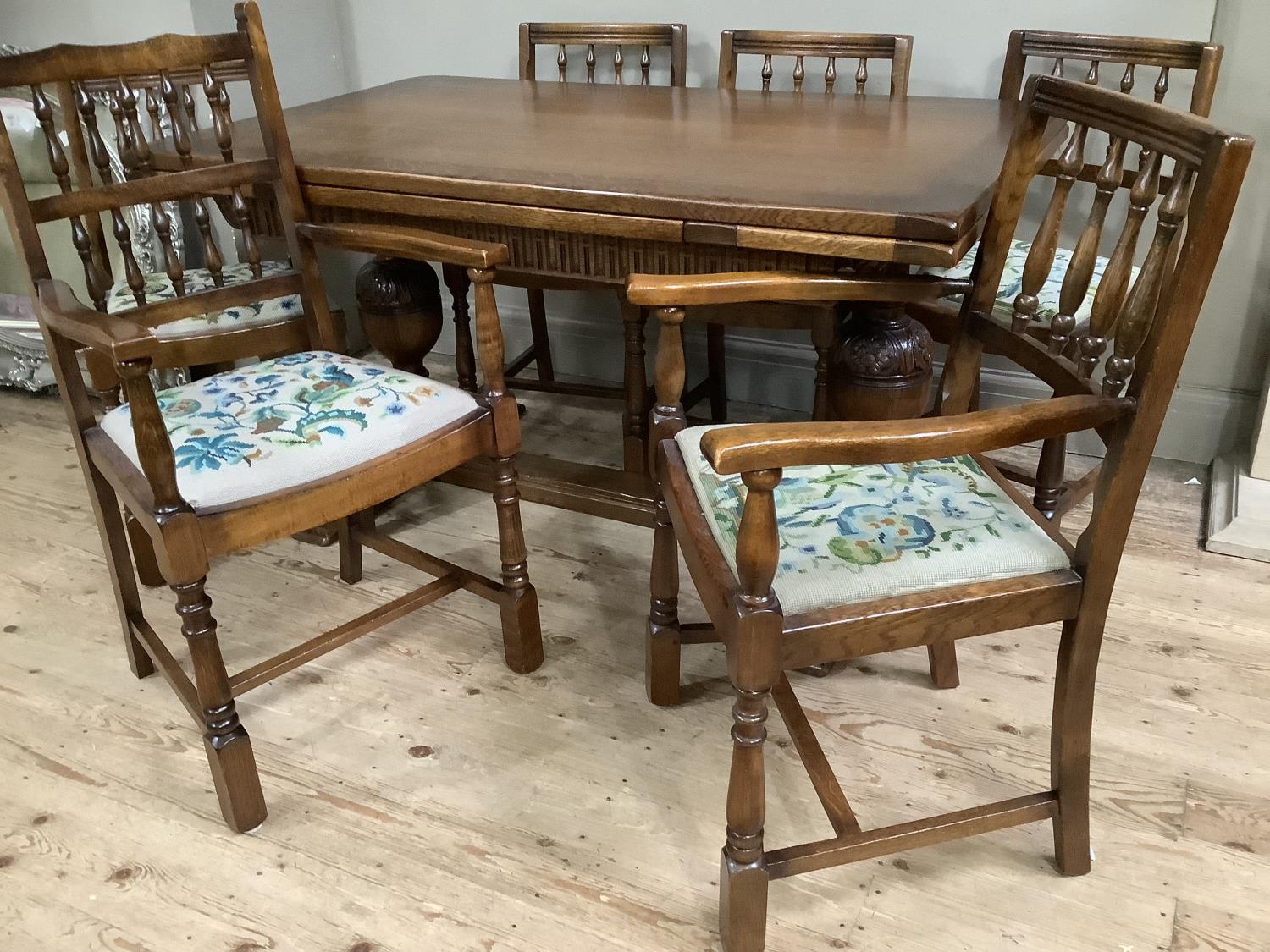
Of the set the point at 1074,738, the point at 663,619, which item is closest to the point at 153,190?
the point at 663,619

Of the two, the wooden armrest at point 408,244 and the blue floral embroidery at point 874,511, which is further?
the wooden armrest at point 408,244

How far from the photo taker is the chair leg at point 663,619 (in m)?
1.56

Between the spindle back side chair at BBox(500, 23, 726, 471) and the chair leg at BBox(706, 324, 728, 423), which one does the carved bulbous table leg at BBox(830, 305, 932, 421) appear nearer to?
the spindle back side chair at BBox(500, 23, 726, 471)

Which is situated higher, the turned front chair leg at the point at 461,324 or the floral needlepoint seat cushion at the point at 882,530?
the floral needlepoint seat cushion at the point at 882,530

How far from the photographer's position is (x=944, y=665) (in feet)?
5.57

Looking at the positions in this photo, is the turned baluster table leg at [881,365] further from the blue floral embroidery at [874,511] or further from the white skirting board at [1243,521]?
the white skirting board at [1243,521]

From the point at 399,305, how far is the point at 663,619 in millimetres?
891

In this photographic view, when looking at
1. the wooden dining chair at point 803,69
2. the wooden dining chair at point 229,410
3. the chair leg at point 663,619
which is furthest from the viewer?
the wooden dining chair at point 803,69

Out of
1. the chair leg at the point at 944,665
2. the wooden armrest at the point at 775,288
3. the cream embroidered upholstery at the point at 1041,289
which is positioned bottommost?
the chair leg at the point at 944,665

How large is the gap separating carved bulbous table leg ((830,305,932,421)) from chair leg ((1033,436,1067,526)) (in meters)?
0.31

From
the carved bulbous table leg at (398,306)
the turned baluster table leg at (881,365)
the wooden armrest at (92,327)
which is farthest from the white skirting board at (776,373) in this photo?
the wooden armrest at (92,327)

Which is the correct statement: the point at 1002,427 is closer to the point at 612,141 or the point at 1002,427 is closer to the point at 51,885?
the point at 612,141

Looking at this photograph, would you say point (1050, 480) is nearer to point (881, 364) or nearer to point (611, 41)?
point (881, 364)

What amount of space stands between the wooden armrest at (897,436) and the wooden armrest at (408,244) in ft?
2.11
